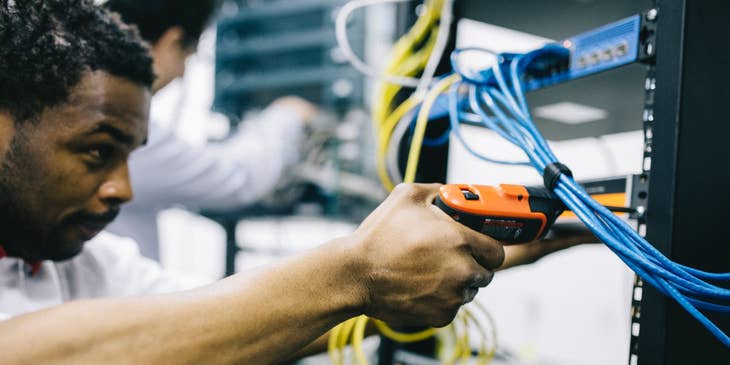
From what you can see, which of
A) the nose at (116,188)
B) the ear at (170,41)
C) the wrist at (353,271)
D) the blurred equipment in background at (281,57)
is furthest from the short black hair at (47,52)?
the blurred equipment in background at (281,57)

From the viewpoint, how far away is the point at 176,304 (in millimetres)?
402

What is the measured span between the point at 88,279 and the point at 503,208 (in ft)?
2.59

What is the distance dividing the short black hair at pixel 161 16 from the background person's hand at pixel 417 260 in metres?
1.09

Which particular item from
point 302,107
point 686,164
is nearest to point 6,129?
point 686,164

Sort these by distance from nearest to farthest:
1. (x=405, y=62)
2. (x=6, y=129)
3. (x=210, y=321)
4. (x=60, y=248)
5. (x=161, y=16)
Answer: (x=210, y=321) → (x=6, y=129) → (x=60, y=248) → (x=405, y=62) → (x=161, y=16)

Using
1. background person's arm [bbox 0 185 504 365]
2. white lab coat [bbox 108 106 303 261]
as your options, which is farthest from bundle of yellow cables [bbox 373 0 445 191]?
white lab coat [bbox 108 106 303 261]

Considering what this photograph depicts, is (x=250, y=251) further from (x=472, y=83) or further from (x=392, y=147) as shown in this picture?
(x=472, y=83)

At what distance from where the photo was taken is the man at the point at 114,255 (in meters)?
0.39

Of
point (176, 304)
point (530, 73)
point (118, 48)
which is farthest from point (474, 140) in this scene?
point (176, 304)

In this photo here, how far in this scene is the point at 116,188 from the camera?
0.73 m

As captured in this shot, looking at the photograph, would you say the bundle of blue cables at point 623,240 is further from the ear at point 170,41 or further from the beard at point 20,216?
the ear at point 170,41

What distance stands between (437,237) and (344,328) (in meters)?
0.36

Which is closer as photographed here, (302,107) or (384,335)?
(384,335)

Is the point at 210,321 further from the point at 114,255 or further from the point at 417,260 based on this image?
the point at 114,255
